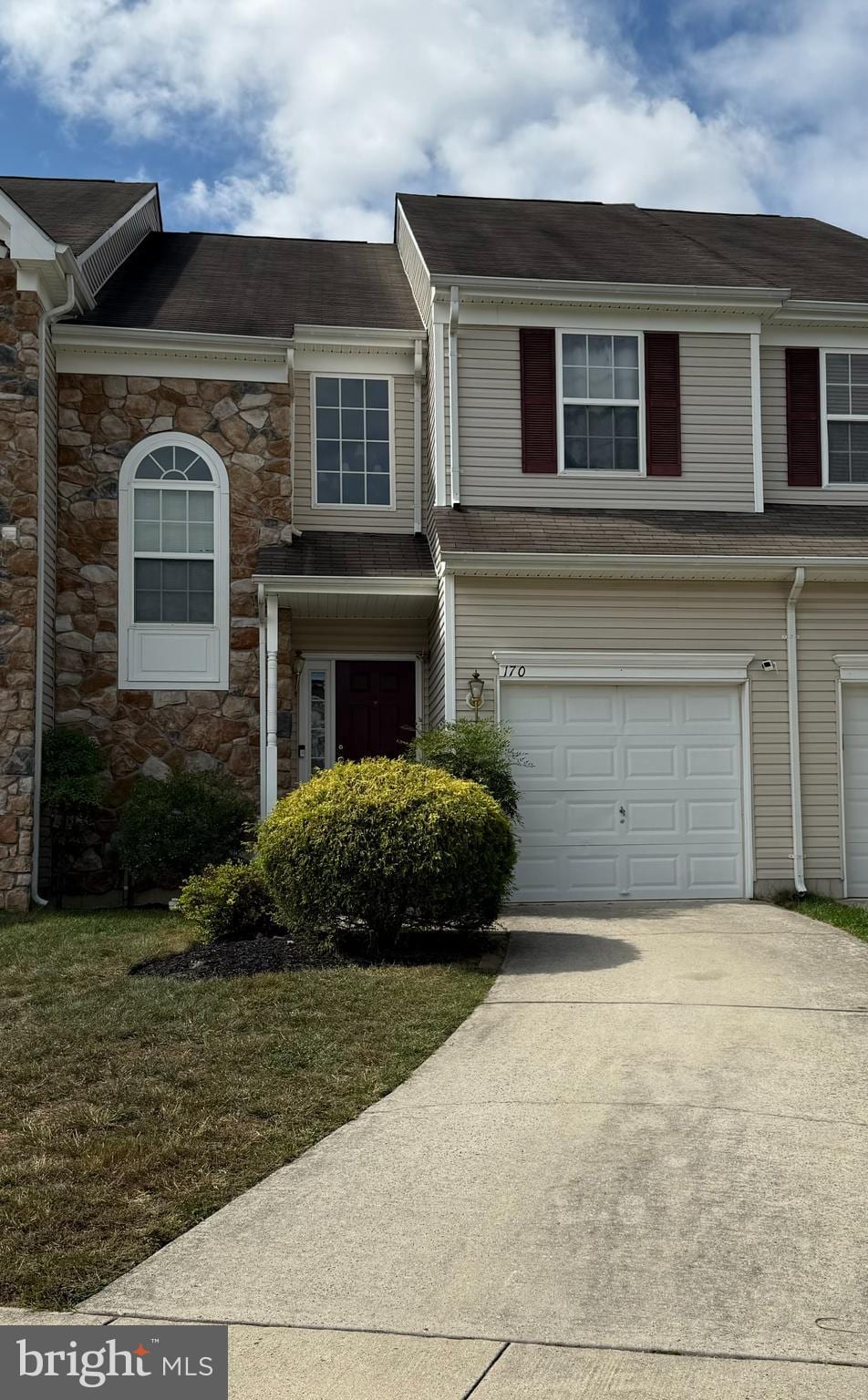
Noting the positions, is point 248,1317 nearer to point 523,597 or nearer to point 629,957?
point 629,957

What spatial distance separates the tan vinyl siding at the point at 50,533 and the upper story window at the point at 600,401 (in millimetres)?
5417

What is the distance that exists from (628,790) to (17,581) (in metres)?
6.30

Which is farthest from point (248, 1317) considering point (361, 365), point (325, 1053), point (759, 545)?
point (361, 365)

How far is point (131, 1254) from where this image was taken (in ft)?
13.0

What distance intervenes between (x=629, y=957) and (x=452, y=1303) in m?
5.39

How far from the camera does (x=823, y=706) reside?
12555 mm

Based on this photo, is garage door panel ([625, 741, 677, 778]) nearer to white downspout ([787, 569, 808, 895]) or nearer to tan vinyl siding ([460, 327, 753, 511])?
white downspout ([787, 569, 808, 895])

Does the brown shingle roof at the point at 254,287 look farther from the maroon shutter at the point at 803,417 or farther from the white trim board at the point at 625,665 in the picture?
the white trim board at the point at 625,665

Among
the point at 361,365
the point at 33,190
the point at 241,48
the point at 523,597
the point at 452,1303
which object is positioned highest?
the point at 33,190

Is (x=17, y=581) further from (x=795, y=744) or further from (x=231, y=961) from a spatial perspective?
(x=795, y=744)

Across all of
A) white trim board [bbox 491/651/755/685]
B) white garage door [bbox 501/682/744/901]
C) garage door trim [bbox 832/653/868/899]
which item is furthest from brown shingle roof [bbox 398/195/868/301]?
white garage door [bbox 501/682/744/901]

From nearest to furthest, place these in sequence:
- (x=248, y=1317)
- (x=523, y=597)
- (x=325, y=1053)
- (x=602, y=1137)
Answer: (x=248, y=1317)
(x=602, y=1137)
(x=325, y=1053)
(x=523, y=597)

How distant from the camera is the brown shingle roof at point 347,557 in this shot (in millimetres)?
12984

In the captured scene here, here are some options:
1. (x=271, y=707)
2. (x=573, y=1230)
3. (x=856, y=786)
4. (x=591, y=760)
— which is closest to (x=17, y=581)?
(x=271, y=707)
